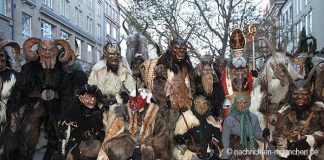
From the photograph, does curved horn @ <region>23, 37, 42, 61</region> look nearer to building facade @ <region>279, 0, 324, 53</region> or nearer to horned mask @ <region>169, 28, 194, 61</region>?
horned mask @ <region>169, 28, 194, 61</region>

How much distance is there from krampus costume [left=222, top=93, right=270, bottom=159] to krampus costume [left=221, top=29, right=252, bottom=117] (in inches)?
→ 42.5

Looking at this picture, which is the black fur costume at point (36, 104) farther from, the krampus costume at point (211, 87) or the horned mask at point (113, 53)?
the krampus costume at point (211, 87)

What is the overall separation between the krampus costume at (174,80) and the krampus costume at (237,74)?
62cm

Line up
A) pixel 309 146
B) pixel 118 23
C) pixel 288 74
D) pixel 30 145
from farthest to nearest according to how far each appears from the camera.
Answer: pixel 118 23
pixel 288 74
pixel 30 145
pixel 309 146

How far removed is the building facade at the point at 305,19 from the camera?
31.3 m

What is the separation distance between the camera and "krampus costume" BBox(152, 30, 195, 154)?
290 inches

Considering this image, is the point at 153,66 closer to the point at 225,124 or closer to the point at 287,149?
the point at 225,124

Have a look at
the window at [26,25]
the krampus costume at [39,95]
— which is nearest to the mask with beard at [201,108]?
the krampus costume at [39,95]

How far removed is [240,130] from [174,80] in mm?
1671

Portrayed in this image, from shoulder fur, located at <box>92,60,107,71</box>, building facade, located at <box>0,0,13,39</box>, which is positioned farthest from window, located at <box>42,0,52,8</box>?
shoulder fur, located at <box>92,60,107,71</box>

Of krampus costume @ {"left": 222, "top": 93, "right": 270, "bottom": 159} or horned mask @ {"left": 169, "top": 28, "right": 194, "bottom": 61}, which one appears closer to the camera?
krampus costume @ {"left": 222, "top": 93, "right": 270, "bottom": 159}

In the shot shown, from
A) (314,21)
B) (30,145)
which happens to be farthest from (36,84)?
(314,21)

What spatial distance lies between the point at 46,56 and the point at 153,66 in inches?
72.9

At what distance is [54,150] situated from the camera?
23.6 ft
